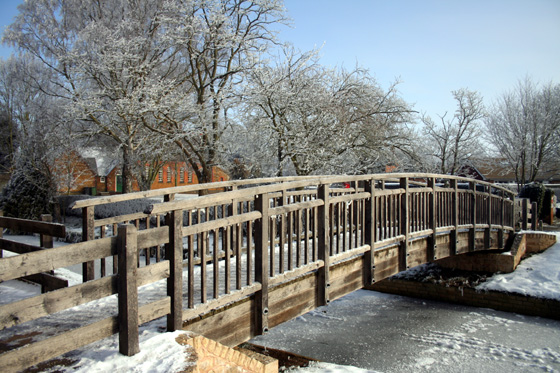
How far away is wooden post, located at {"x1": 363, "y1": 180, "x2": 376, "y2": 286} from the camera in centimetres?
649

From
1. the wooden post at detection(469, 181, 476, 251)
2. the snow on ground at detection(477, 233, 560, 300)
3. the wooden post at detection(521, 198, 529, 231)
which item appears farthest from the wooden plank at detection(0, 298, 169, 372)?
the wooden post at detection(521, 198, 529, 231)

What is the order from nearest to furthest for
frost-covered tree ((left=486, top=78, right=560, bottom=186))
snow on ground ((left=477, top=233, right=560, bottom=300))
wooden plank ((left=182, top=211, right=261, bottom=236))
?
1. wooden plank ((left=182, top=211, right=261, bottom=236))
2. snow on ground ((left=477, top=233, right=560, bottom=300))
3. frost-covered tree ((left=486, top=78, right=560, bottom=186))

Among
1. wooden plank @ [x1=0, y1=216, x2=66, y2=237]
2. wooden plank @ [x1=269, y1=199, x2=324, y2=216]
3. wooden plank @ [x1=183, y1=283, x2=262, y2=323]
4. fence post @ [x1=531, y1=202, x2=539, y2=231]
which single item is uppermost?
wooden plank @ [x1=269, y1=199, x2=324, y2=216]

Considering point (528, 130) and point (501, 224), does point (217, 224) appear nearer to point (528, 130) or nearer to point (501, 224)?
point (501, 224)

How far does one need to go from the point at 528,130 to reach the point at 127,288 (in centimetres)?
3322

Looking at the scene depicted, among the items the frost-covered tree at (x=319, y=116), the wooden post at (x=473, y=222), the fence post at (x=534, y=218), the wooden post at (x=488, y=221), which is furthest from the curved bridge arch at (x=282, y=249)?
the fence post at (x=534, y=218)

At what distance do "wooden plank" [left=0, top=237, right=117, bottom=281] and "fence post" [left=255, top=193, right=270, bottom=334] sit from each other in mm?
1678

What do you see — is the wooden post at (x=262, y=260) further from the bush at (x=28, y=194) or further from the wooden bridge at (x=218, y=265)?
the bush at (x=28, y=194)

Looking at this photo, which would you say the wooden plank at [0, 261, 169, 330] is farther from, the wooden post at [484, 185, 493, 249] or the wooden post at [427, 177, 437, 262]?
the wooden post at [484, 185, 493, 249]

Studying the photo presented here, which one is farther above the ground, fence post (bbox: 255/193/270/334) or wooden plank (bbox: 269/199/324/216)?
wooden plank (bbox: 269/199/324/216)

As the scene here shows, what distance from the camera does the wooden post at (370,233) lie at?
21.3 feet

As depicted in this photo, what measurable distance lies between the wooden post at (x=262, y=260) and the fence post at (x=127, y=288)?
5.24 feet

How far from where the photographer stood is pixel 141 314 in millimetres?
3299

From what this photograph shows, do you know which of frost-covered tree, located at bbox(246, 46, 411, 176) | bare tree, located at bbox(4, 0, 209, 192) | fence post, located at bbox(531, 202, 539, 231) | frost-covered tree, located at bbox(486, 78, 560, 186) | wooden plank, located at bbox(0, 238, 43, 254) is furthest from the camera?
frost-covered tree, located at bbox(486, 78, 560, 186)
